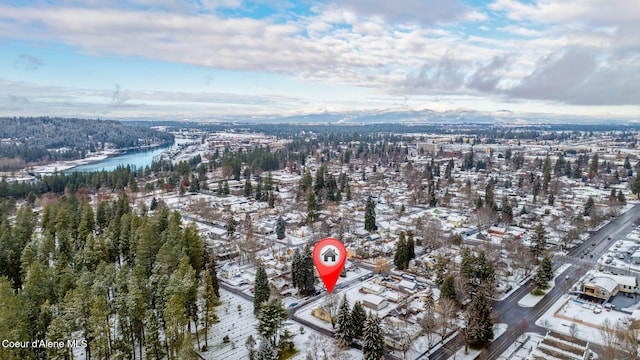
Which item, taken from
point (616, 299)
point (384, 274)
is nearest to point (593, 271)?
point (616, 299)

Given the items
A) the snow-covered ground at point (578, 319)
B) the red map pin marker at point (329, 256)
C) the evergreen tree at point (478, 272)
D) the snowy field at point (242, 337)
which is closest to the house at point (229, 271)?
the snowy field at point (242, 337)

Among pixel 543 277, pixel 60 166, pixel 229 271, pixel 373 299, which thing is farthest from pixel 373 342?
pixel 60 166

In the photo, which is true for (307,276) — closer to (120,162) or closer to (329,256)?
(329,256)

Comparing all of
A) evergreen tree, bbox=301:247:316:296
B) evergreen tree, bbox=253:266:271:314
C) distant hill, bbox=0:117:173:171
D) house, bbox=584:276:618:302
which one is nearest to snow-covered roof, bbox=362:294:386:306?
evergreen tree, bbox=301:247:316:296

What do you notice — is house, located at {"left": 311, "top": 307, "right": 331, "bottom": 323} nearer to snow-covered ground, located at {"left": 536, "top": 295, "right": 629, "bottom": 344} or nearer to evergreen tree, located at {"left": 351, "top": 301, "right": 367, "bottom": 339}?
evergreen tree, located at {"left": 351, "top": 301, "right": 367, "bottom": 339}

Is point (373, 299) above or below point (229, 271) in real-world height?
above

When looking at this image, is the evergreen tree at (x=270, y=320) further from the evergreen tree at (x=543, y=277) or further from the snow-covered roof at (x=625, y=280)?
the snow-covered roof at (x=625, y=280)
